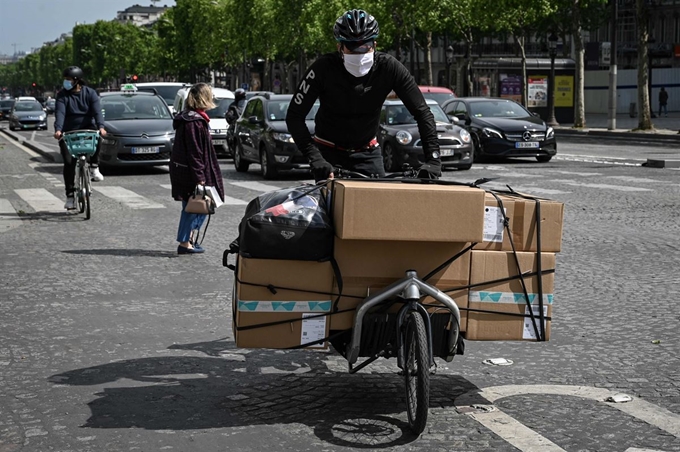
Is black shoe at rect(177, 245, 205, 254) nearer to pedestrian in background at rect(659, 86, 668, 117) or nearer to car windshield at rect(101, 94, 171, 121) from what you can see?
car windshield at rect(101, 94, 171, 121)

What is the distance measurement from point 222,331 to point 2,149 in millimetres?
30176

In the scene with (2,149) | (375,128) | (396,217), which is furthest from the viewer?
(2,149)

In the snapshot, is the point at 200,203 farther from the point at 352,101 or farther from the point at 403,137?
the point at 403,137

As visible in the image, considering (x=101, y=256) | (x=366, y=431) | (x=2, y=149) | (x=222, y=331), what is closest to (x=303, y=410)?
(x=366, y=431)

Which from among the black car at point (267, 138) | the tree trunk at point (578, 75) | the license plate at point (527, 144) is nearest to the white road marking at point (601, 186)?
the black car at point (267, 138)

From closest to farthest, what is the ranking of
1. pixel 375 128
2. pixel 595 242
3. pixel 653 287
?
pixel 375 128 → pixel 653 287 → pixel 595 242

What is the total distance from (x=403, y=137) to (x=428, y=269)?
16.8 m

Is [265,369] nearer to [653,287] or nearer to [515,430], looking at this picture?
[515,430]

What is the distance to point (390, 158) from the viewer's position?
22.0 m

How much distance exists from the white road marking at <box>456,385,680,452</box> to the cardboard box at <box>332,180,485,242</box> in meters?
0.84

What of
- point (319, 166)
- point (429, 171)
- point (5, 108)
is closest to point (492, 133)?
point (319, 166)

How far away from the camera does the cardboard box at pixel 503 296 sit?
206 inches

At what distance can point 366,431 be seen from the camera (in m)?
4.96

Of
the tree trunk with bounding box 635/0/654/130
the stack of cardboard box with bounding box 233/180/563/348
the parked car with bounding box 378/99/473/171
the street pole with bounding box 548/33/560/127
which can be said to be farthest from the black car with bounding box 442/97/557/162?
the stack of cardboard box with bounding box 233/180/563/348
